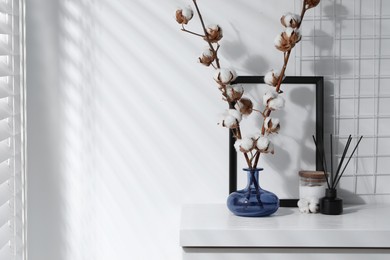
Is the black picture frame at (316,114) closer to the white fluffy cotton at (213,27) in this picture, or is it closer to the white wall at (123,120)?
the white wall at (123,120)

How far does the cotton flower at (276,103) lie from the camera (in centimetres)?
200

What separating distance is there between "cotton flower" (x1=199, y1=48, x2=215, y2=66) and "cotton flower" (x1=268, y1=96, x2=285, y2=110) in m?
0.20

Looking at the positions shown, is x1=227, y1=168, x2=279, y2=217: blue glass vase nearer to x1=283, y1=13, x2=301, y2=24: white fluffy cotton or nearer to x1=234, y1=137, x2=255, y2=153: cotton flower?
x1=234, y1=137, x2=255, y2=153: cotton flower

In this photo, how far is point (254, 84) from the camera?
2.17m

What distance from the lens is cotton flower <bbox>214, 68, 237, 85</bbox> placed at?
201cm

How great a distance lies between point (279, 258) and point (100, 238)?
2.01 ft

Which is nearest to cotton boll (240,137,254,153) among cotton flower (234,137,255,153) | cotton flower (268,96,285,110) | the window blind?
cotton flower (234,137,255,153)

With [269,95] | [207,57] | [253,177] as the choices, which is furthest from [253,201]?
[207,57]

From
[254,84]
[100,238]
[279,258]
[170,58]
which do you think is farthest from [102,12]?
[279,258]

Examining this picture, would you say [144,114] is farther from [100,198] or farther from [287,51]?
[287,51]

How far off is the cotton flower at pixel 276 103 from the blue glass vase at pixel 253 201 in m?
0.18

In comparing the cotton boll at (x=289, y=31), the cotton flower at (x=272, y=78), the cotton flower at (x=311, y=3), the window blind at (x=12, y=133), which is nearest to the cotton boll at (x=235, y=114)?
the cotton flower at (x=272, y=78)

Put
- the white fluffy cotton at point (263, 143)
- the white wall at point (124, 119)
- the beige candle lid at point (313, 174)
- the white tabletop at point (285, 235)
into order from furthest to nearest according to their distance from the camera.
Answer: the white wall at point (124, 119), the beige candle lid at point (313, 174), the white fluffy cotton at point (263, 143), the white tabletop at point (285, 235)

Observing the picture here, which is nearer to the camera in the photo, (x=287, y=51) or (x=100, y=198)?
(x=287, y=51)
